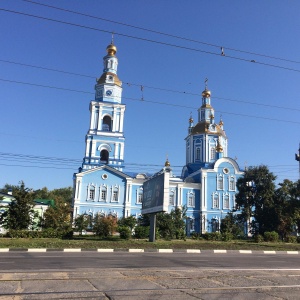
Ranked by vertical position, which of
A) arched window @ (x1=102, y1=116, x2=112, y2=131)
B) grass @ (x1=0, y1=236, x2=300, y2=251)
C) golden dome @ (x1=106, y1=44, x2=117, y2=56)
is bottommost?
grass @ (x1=0, y1=236, x2=300, y2=251)

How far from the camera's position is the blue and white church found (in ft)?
A: 145

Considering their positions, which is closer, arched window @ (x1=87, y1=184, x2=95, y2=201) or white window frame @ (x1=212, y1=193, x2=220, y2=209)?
arched window @ (x1=87, y1=184, x2=95, y2=201)

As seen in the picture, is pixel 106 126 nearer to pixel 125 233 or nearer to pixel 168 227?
pixel 168 227

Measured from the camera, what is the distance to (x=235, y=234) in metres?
38.1

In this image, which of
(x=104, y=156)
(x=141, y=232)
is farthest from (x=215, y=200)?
(x=141, y=232)

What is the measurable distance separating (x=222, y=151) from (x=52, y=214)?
1192 inches

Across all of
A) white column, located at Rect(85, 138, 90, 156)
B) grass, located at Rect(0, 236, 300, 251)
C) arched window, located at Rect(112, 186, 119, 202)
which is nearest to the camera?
grass, located at Rect(0, 236, 300, 251)

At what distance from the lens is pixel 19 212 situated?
30.0 meters

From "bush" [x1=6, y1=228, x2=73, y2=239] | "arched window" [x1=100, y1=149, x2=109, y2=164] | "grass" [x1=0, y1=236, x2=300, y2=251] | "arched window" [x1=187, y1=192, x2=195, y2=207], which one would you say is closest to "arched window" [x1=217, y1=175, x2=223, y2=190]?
"arched window" [x1=187, y1=192, x2=195, y2=207]

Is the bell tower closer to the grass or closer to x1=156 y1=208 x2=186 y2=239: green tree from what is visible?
x1=156 y1=208 x2=186 y2=239: green tree

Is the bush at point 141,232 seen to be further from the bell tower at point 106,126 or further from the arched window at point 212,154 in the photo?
the arched window at point 212,154

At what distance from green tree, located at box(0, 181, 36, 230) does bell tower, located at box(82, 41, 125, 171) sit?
632 inches

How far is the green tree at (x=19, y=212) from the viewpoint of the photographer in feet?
97.9

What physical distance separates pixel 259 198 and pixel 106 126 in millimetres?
24005
